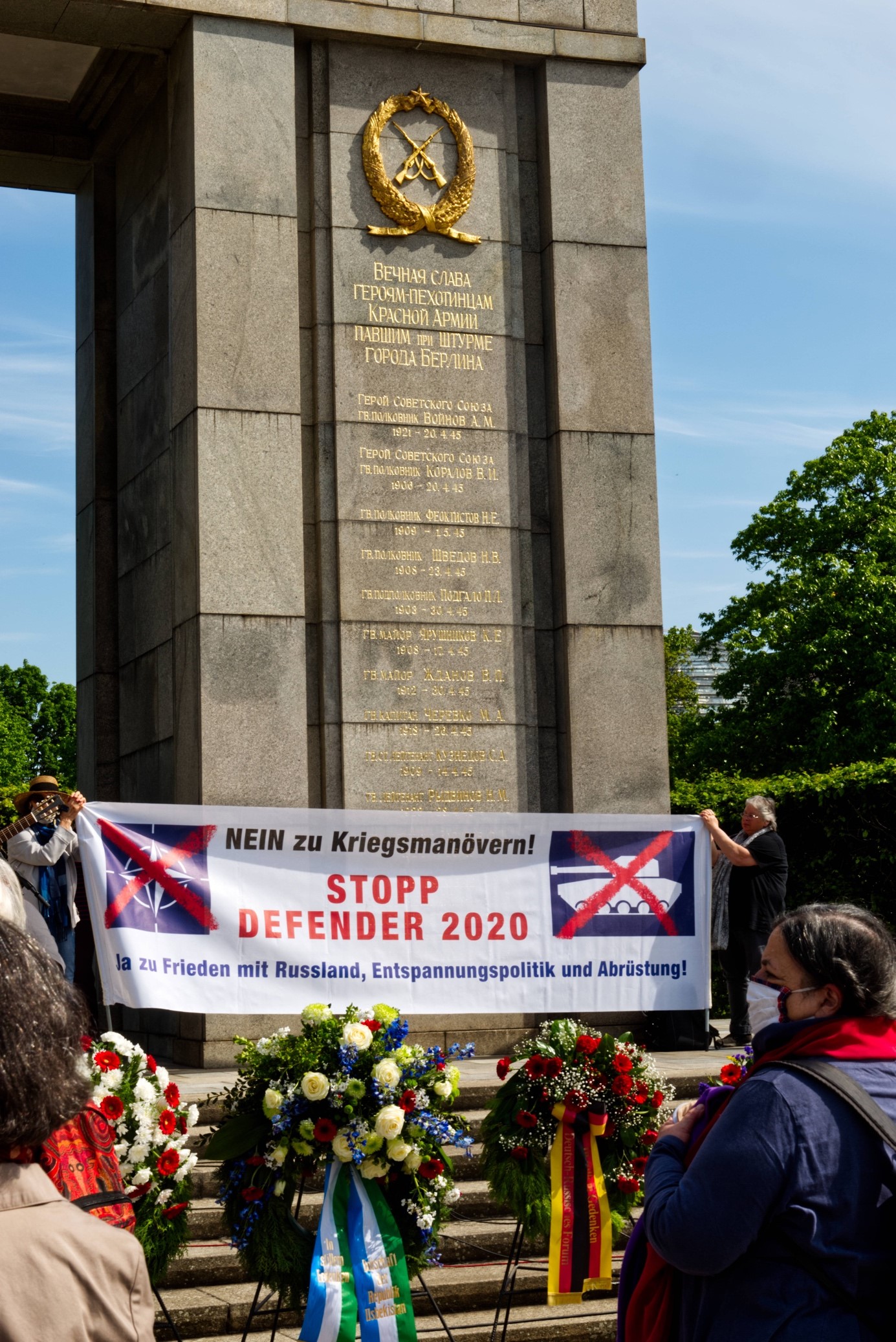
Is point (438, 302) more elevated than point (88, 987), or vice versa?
point (438, 302)

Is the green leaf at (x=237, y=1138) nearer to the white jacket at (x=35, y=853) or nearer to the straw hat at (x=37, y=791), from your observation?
the white jacket at (x=35, y=853)

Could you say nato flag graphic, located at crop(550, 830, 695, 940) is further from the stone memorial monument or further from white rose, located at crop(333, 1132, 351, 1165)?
white rose, located at crop(333, 1132, 351, 1165)

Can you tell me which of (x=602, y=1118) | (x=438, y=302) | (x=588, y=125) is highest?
(x=588, y=125)

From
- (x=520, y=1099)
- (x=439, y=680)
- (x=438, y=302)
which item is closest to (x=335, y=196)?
(x=438, y=302)

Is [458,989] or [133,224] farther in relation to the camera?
[133,224]

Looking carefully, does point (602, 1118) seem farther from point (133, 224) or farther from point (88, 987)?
point (133, 224)

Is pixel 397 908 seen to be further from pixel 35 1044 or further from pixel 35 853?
pixel 35 1044

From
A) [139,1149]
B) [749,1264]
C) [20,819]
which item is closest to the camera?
[749,1264]

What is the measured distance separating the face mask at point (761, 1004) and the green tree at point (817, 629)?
2521 centimetres

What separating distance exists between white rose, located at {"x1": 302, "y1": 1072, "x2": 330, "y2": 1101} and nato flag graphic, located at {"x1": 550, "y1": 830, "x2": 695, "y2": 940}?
3365 mm

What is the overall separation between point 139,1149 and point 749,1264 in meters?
2.75

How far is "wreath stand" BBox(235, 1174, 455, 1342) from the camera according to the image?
5.79 m

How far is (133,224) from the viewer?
44.1 feet

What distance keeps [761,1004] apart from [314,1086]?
5.79ft
